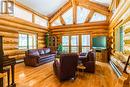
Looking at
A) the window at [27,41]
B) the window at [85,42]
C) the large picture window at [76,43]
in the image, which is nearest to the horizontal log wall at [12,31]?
the window at [27,41]

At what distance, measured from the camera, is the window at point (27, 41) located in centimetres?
759

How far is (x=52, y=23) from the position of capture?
33.8 ft

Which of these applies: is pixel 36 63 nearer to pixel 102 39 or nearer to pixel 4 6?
pixel 4 6

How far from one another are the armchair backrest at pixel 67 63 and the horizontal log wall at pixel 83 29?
17.5 ft

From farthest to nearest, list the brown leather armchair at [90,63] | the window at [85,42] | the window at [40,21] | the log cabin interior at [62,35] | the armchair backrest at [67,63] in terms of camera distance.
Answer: the window at [85,42] < the window at [40,21] < the log cabin interior at [62,35] < the brown leather armchair at [90,63] < the armchair backrest at [67,63]

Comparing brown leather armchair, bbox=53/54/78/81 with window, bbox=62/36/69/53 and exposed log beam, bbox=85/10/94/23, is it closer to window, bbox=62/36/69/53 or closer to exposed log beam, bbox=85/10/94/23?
exposed log beam, bbox=85/10/94/23

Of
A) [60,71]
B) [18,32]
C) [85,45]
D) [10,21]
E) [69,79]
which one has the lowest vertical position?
[69,79]

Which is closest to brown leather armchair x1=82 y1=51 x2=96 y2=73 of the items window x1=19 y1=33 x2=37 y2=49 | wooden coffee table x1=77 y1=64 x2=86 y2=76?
wooden coffee table x1=77 y1=64 x2=86 y2=76

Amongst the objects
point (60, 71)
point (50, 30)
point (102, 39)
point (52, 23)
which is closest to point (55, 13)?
point (52, 23)

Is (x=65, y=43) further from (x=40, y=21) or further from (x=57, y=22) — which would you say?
(x=40, y=21)

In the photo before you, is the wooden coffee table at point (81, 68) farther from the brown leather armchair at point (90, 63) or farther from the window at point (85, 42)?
the window at point (85, 42)

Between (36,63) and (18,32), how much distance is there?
2474 mm

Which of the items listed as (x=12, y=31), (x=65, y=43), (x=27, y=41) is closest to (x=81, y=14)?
(x=65, y=43)

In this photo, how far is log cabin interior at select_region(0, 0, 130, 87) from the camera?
4.94m
